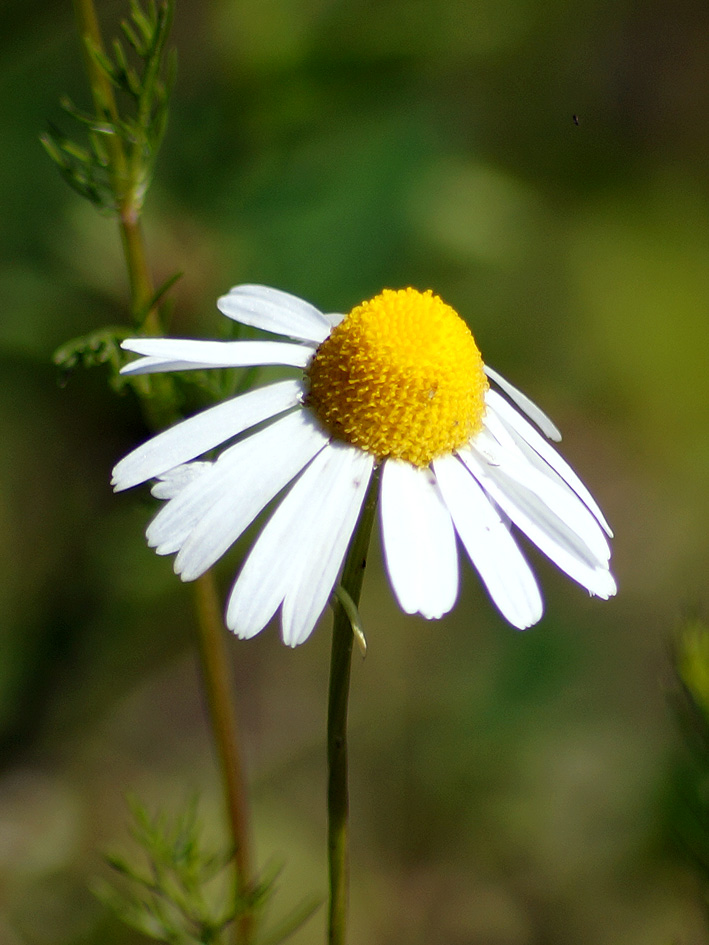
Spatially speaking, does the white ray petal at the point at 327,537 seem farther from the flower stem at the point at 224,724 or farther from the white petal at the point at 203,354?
the flower stem at the point at 224,724

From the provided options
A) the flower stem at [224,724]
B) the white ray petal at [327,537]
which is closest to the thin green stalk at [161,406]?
the flower stem at [224,724]

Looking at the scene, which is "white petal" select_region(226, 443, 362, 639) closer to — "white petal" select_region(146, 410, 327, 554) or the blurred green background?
"white petal" select_region(146, 410, 327, 554)

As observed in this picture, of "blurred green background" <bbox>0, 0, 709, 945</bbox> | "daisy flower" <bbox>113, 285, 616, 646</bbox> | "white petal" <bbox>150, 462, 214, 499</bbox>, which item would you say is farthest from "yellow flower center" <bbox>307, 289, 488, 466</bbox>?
"blurred green background" <bbox>0, 0, 709, 945</bbox>

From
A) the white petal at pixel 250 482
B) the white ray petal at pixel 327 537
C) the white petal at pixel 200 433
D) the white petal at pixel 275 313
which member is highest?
the white petal at pixel 275 313

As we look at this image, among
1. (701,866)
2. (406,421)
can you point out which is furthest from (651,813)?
(406,421)

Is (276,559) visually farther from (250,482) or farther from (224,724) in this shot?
(224,724)
